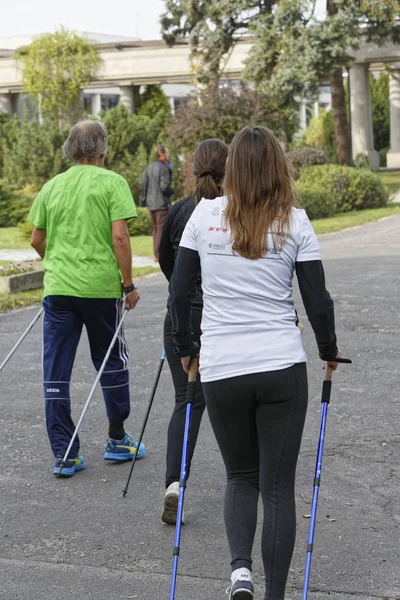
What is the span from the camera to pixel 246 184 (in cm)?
366

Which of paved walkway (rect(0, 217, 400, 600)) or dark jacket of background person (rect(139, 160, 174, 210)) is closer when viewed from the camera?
paved walkway (rect(0, 217, 400, 600))

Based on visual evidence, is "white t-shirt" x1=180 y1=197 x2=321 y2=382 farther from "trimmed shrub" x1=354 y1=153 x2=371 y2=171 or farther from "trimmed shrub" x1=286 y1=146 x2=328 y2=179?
"trimmed shrub" x1=354 y1=153 x2=371 y2=171

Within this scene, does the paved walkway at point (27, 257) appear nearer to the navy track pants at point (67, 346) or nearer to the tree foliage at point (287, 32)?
the navy track pants at point (67, 346)

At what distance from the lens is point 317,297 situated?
12.1ft

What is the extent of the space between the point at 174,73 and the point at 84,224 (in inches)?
1765

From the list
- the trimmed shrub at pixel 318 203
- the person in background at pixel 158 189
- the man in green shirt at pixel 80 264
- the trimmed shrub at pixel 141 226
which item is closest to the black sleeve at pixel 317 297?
the man in green shirt at pixel 80 264

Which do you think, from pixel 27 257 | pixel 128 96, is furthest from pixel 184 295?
pixel 128 96

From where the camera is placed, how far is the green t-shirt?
577 centimetres

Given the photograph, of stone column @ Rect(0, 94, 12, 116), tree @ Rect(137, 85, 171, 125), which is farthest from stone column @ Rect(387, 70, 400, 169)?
stone column @ Rect(0, 94, 12, 116)

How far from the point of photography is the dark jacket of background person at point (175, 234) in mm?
4848

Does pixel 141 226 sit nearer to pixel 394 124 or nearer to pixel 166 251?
pixel 166 251

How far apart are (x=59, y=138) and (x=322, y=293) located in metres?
33.8

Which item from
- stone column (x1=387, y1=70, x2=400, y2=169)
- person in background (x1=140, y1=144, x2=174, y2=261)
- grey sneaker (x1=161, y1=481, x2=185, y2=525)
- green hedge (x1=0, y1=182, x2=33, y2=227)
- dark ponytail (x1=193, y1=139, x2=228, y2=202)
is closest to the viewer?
dark ponytail (x1=193, y1=139, x2=228, y2=202)

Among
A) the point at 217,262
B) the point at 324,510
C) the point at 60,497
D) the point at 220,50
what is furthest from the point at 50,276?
the point at 220,50
